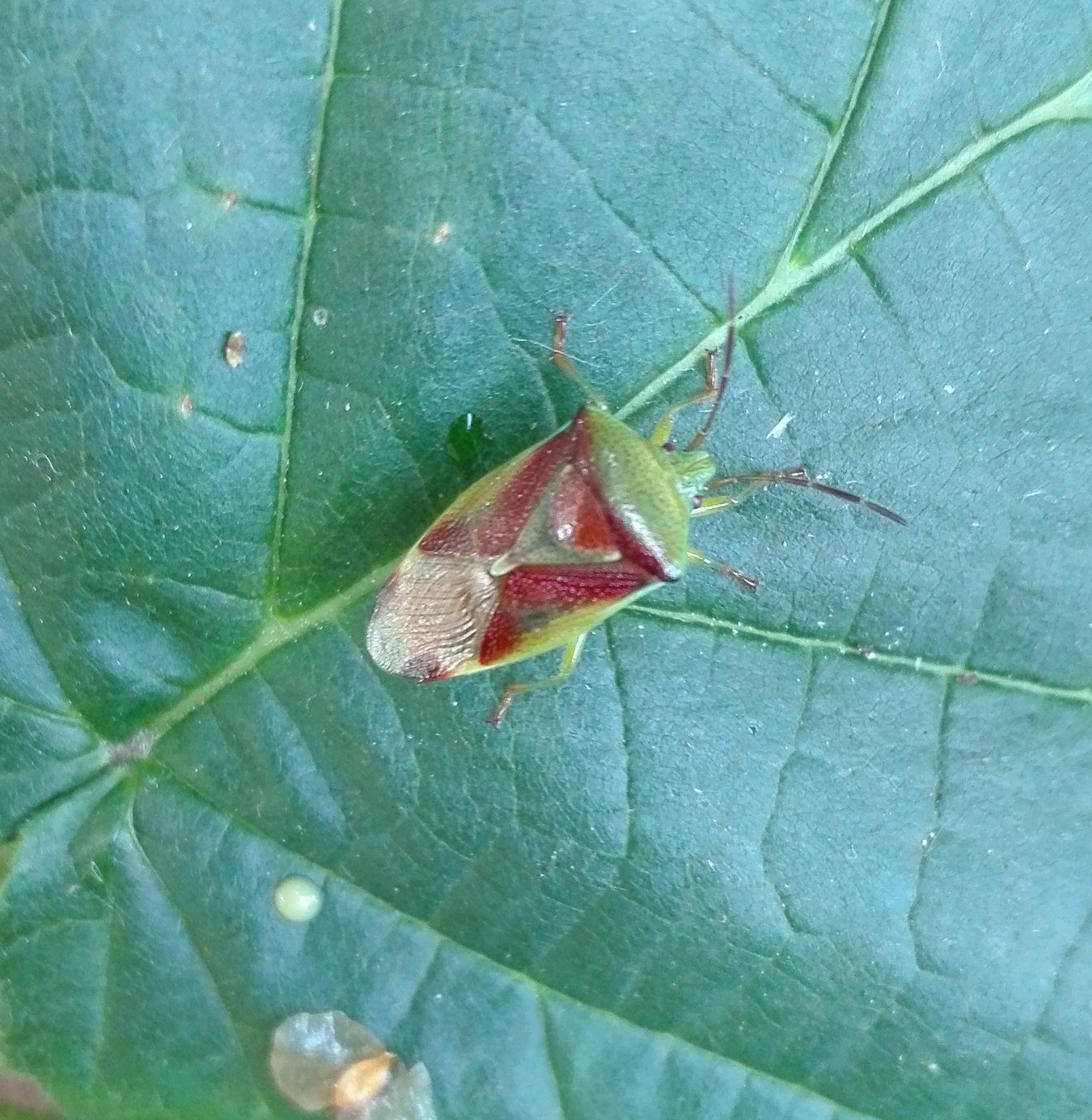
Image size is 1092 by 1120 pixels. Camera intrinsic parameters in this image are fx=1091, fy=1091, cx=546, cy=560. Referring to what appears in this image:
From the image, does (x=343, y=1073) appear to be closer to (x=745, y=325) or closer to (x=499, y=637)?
(x=499, y=637)

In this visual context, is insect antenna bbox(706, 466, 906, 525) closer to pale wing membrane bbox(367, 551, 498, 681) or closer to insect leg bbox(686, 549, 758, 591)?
insect leg bbox(686, 549, 758, 591)

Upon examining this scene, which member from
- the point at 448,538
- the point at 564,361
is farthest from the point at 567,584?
the point at 564,361

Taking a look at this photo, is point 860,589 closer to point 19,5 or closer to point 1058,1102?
point 1058,1102

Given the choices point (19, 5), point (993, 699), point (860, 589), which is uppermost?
point (19, 5)

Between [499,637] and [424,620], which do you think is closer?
[424,620]

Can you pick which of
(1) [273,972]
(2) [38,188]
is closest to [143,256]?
(2) [38,188]

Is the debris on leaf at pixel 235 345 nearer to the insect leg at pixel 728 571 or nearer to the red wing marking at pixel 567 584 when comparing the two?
the red wing marking at pixel 567 584

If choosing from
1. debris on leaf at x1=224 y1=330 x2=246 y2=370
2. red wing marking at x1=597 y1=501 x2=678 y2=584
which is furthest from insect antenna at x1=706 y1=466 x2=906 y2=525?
debris on leaf at x1=224 y1=330 x2=246 y2=370
